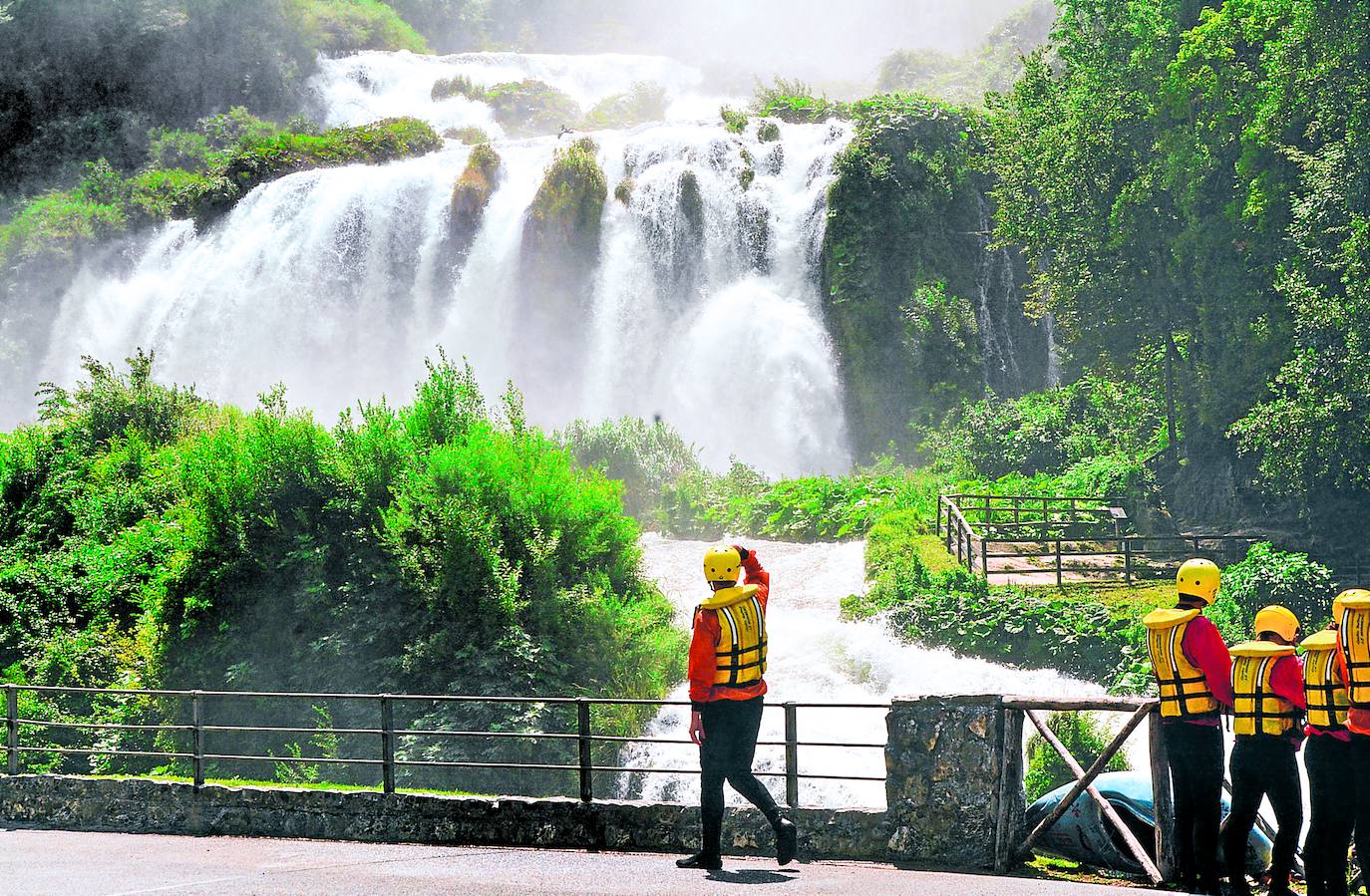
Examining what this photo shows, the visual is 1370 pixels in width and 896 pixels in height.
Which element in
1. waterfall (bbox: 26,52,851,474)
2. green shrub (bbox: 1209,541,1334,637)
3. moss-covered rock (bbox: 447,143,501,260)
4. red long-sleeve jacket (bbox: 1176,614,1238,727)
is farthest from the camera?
moss-covered rock (bbox: 447,143,501,260)

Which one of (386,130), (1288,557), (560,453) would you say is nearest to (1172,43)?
(1288,557)

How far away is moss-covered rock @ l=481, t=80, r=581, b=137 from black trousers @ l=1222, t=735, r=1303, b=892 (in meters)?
65.8

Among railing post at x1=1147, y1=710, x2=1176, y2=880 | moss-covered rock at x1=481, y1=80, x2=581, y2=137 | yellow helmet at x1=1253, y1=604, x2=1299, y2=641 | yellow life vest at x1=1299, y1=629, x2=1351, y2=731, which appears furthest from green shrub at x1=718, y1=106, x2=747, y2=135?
yellow life vest at x1=1299, y1=629, x2=1351, y2=731

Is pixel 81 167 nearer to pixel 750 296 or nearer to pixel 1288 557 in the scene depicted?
pixel 750 296

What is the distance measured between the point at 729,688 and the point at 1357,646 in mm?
3564

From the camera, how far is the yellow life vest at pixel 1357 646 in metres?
6.87

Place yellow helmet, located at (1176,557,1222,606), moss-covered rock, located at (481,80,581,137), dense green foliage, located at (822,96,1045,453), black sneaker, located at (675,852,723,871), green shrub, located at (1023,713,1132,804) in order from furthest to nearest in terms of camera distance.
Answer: moss-covered rock, located at (481,80,581,137)
dense green foliage, located at (822,96,1045,453)
green shrub, located at (1023,713,1132,804)
black sneaker, located at (675,852,723,871)
yellow helmet, located at (1176,557,1222,606)

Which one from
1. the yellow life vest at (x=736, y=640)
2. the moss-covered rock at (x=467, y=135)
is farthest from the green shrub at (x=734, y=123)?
the yellow life vest at (x=736, y=640)

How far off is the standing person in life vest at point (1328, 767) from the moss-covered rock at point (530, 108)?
216 feet

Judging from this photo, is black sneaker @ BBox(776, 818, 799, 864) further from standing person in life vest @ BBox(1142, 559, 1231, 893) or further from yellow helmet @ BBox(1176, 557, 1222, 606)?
yellow helmet @ BBox(1176, 557, 1222, 606)

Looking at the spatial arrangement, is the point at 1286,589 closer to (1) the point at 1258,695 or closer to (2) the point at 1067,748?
(2) the point at 1067,748

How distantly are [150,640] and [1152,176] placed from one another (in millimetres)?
22951

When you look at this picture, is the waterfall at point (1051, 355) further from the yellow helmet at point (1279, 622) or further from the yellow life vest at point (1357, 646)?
the yellow life vest at point (1357, 646)

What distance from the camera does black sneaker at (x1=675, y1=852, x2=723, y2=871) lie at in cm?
869
